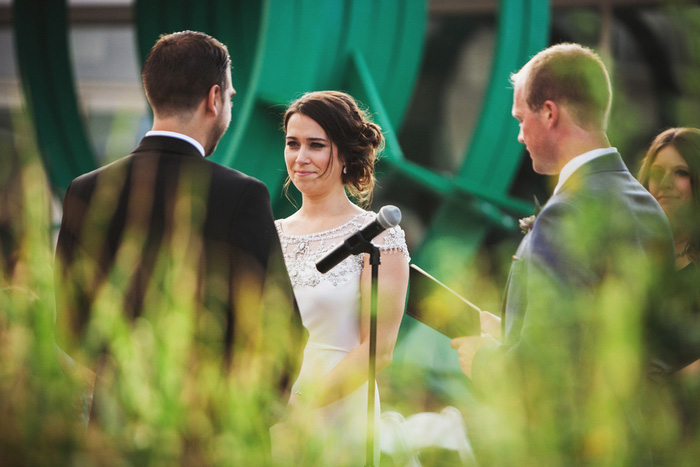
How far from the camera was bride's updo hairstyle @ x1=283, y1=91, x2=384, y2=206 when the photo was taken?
2688 millimetres

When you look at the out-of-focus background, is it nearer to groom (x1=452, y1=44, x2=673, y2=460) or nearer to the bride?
the bride

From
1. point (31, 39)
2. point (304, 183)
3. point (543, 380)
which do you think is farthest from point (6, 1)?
point (543, 380)

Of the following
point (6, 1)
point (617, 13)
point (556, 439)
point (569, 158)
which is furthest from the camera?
point (6, 1)

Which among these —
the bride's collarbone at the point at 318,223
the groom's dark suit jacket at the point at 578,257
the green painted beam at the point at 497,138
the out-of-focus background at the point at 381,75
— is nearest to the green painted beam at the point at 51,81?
the out-of-focus background at the point at 381,75

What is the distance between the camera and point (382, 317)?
2.53m

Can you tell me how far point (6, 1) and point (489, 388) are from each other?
9.24 metres

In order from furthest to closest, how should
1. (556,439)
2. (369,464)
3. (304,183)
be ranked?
(304,183), (369,464), (556,439)

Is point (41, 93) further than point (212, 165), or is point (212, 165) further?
point (41, 93)

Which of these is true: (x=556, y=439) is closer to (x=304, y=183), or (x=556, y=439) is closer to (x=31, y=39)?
(x=304, y=183)

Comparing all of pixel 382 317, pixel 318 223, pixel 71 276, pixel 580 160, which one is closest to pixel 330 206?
pixel 318 223

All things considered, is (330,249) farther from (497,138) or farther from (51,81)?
(51,81)

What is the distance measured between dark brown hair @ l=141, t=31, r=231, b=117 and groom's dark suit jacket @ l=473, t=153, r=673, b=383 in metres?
0.90

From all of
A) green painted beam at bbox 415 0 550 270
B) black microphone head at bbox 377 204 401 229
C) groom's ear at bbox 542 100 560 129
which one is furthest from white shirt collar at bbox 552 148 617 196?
green painted beam at bbox 415 0 550 270

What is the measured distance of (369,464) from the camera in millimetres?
1630
